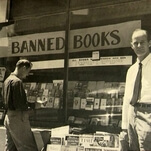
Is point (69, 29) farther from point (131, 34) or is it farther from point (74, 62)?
point (131, 34)

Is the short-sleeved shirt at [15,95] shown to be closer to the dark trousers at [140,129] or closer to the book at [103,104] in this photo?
the book at [103,104]

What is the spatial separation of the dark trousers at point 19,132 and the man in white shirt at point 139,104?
5.29ft

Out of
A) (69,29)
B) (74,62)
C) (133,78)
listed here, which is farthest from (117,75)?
(69,29)

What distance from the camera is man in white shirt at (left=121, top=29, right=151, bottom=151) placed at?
486cm

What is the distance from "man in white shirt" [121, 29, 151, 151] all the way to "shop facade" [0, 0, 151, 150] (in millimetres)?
121

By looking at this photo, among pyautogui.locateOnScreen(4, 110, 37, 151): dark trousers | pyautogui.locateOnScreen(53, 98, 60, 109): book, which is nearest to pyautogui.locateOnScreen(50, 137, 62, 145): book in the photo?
pyautogui.locateOnScreen(4, 110, 37, 151): dark trousers

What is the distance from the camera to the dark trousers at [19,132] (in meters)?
5.84

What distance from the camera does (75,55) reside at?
580 centimetres

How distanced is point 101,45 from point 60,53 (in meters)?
0.76

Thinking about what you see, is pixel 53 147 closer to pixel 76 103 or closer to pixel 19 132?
pixel 19 132

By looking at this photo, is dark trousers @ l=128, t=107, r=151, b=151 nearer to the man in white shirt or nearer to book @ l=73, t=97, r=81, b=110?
the man in white shirt

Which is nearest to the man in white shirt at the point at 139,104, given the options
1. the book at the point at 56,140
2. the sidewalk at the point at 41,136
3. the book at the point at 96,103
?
the book at the point at 96,103

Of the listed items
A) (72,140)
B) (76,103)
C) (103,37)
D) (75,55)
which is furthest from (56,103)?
(103,37)

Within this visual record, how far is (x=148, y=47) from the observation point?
5047mm
